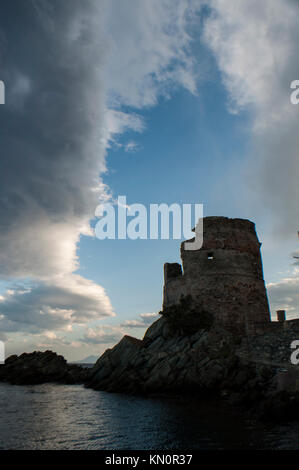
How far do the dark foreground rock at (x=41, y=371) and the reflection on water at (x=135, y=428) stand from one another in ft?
54.6

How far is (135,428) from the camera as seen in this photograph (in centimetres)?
1309

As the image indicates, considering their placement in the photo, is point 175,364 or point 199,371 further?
point 175,364

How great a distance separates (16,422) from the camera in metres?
15.1

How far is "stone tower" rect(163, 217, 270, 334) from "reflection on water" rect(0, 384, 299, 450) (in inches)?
331

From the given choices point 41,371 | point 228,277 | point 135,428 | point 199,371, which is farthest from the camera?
point 41,371

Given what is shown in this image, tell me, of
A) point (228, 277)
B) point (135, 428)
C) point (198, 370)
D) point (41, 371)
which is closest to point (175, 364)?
point (198, 370)

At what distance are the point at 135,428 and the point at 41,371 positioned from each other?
2658cm

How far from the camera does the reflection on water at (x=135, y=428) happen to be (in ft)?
34.7

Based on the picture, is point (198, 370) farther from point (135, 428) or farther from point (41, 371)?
point (41, 371)

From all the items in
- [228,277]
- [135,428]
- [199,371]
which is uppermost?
[228,277]

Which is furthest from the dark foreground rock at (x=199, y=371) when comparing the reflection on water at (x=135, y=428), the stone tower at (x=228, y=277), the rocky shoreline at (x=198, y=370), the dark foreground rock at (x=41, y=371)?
the dark foreground rock at (x=41, y=371)

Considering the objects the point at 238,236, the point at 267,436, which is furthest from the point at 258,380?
the point at 238,236

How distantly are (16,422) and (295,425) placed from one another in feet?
40.9
